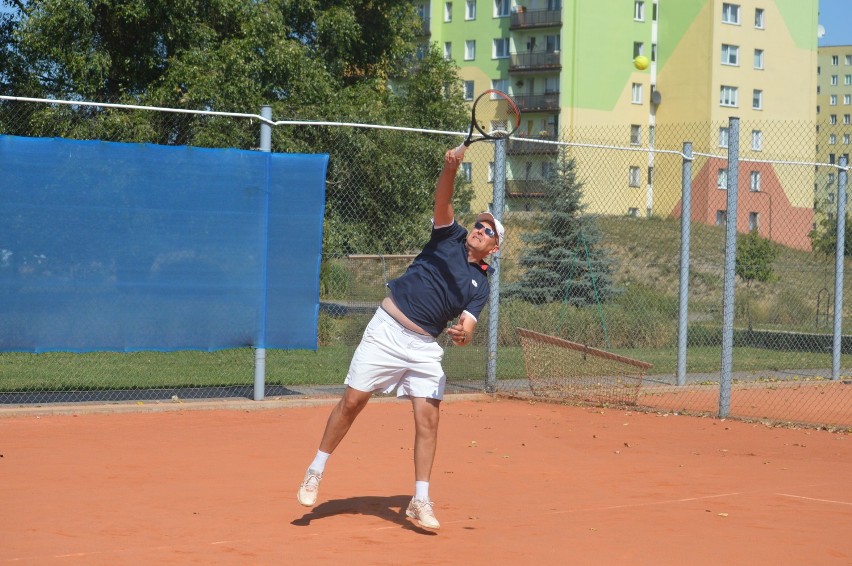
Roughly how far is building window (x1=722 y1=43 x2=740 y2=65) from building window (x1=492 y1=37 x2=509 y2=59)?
34.7 feet

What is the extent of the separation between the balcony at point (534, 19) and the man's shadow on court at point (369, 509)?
49740 millimetres

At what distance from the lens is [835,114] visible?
124 m

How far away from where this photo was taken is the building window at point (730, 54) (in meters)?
53.7

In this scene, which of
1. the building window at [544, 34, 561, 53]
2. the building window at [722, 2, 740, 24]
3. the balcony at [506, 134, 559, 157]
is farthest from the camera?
the building window at [544, 34, 561, 53]

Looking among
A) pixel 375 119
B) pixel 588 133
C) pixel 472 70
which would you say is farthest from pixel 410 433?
pixel 472 70

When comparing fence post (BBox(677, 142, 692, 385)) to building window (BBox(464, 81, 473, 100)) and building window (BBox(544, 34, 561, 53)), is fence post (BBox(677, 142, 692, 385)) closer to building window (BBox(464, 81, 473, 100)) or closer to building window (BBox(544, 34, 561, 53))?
building window (BBox(544, 34, 561, 53))

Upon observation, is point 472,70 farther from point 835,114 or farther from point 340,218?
point 835,114

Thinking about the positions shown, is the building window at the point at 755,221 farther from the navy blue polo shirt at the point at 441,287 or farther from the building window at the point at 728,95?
the navy blue polo shirt at the point at 441,287

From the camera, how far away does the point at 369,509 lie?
6570 millimetres

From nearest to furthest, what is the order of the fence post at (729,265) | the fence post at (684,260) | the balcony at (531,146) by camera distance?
the fence post at (729,265) < the balcony at (531,146) < the fence post at (684,260)

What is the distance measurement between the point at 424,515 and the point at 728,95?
168ft

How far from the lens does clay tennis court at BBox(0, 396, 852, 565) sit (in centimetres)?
559

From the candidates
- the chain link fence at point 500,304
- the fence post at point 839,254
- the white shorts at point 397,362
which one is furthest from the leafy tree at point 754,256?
the white shorts at point 397,362

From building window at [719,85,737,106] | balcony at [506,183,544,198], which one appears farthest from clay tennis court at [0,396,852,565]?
building window at [719,85,737,106]
